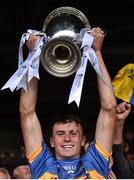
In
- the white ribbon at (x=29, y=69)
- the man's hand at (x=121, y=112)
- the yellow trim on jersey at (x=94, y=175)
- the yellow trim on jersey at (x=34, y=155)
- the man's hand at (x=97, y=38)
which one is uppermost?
the man's hand at (x=97, y=38)

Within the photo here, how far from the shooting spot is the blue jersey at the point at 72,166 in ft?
14.7

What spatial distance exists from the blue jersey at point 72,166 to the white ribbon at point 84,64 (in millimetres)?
363

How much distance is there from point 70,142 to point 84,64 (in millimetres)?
486

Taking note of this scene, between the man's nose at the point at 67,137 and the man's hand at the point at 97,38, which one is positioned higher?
the man's hand at the point at 97,38

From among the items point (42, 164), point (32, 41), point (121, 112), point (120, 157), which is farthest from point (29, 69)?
point (120, 157)

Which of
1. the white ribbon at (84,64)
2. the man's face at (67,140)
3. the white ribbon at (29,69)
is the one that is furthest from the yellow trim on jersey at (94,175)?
the white ribbon at (29,69)

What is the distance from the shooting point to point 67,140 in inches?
177

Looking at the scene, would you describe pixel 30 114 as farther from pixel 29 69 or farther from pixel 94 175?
pixel 94 175

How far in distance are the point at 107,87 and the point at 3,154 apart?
18.7ft

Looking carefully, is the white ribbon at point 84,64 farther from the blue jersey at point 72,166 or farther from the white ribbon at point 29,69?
the blue jersey at point 72,166

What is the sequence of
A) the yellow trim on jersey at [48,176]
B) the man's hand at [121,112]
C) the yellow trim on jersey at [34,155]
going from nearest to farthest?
1. the yellow trim on jersey at [48,176]
2. the yellow trim on jersey at [34,155]
3. the man's hand at [121,112]

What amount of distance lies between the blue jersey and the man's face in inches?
1.8

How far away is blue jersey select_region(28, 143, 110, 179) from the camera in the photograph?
14.7ft

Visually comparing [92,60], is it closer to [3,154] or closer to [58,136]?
[58,136]
